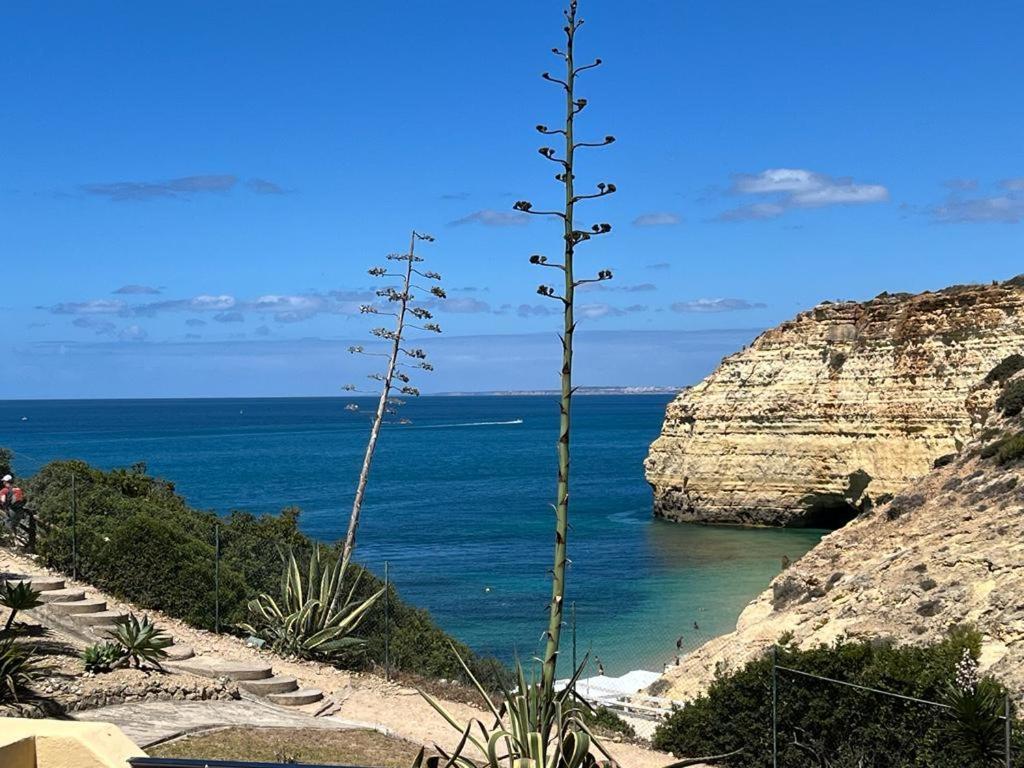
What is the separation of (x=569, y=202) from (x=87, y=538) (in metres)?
14.0

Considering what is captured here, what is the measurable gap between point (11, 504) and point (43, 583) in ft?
9.86

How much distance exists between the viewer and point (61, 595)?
631 inches

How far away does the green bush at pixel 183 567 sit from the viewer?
685 inches

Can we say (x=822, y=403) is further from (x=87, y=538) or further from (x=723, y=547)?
(x=87, y=538)

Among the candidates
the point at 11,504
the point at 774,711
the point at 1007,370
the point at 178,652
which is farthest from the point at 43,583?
the point at 1007,370

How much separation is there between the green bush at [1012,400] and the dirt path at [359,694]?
19857 millimetres

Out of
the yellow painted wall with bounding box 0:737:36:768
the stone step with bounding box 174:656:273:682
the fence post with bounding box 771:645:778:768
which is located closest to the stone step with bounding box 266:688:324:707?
the stone step with bounding box 174:656:273:682

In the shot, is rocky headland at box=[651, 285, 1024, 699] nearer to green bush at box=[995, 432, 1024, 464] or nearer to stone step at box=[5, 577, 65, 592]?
green bush at box=[995, 432, 1024, 464]

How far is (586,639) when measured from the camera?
30.9 metres

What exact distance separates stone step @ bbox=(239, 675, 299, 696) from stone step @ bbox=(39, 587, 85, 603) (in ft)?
11.0

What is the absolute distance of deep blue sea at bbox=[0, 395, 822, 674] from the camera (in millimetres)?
33469

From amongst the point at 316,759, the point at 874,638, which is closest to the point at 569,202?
the point at 316,759

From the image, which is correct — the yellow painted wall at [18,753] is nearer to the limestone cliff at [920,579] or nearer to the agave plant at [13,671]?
the agave plant at [13,671]

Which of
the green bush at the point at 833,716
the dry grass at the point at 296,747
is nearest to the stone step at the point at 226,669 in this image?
the dry grass at the point at 296,747
